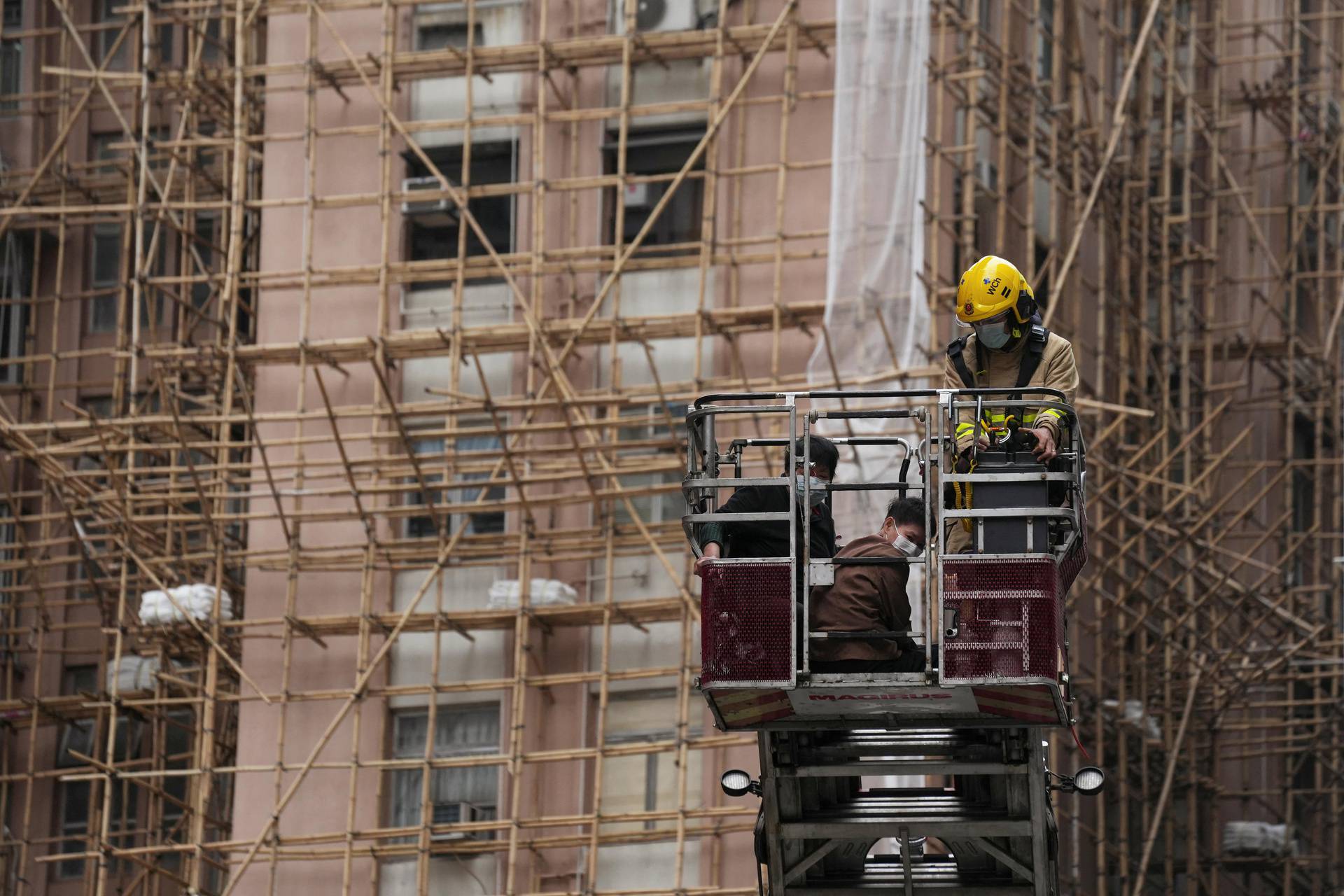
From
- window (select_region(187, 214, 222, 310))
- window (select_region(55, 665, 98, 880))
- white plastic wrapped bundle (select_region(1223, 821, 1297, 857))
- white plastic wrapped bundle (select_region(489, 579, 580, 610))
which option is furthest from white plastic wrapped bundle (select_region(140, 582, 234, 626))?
white plastic wrapped bundle (select_region(1223, 821, 1297, 857))

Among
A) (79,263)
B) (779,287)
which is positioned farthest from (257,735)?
(79,263)

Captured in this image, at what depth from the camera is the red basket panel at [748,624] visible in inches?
685

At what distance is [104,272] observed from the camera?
39250 mm

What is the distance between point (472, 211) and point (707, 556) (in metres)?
14.8

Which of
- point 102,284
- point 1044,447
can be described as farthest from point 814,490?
point 102,284

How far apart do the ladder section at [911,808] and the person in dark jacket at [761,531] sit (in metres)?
1.27

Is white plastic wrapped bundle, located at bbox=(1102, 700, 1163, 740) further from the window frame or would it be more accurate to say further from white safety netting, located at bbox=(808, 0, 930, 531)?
the window frame

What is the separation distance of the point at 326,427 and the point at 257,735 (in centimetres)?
318

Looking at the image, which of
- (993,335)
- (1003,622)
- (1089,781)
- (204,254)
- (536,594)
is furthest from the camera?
(204,254)

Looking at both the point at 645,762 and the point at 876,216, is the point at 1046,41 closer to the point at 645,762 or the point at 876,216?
the point at 876,216

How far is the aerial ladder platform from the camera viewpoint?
1731cm

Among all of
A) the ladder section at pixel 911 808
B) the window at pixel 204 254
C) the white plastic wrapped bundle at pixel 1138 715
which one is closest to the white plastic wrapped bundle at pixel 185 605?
the window at pixel 204 254

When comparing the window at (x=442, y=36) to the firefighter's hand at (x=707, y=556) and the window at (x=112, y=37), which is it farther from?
the firefighter's hand at (x=707, y=556)

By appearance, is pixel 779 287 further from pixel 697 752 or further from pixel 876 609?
pixel 876 609
